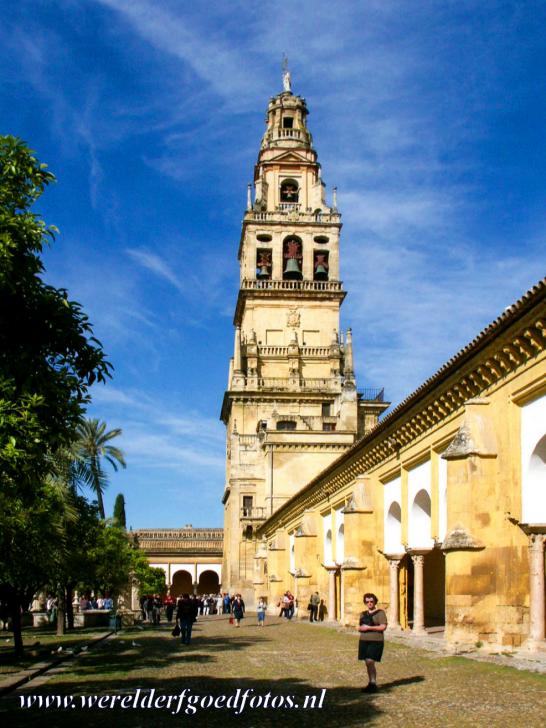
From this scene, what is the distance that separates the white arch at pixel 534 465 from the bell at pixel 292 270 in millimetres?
52019

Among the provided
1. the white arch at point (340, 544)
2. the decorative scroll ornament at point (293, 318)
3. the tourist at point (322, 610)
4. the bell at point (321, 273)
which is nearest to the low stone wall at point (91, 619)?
the tourist at point (322, 610)

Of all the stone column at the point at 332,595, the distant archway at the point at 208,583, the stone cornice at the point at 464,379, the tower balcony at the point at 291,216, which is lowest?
the distant archway at the point at 208,583

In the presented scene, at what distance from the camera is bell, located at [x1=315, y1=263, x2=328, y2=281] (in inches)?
2663

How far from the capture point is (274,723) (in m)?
10.1

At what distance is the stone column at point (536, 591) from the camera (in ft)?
49.3

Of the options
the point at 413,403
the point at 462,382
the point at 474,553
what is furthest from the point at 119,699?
the point at 413,403

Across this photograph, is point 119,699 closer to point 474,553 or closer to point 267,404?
point 474,553

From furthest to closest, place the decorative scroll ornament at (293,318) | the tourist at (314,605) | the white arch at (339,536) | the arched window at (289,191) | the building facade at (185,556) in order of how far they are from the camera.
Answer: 1. the building facade at (185,556)
2. the arched window at (289,191)
3. the decorative scroll ornament at (293,318)
4. the tourist at (314,605)
5. the white arch at (339,536)

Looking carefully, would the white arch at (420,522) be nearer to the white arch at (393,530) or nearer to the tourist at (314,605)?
the white arch at (393,530)

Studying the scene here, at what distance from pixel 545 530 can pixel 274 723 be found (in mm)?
6997

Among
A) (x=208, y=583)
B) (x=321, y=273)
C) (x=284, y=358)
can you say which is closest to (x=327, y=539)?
(x=284, y=358)

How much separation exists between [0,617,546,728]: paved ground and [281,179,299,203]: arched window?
5385 cm

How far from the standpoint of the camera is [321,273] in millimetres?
68188

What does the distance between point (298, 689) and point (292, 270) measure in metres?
55.5
